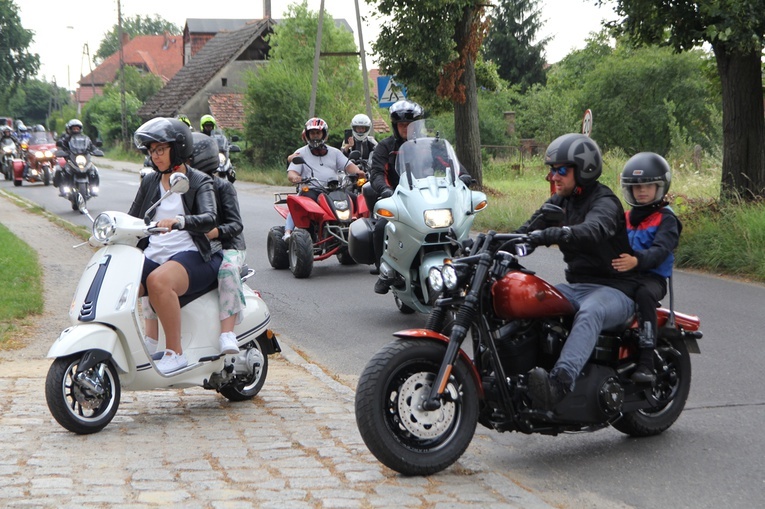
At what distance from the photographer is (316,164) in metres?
14.4

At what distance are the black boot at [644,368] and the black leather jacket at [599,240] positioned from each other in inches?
13.0

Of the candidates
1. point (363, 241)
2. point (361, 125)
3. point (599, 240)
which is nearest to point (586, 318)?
point (599, 240)

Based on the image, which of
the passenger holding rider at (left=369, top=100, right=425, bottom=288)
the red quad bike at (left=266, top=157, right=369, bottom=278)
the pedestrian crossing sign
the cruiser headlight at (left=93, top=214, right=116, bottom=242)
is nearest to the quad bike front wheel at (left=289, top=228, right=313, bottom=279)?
the red quad bike at (left=266, top=157, right=369, bottom=278)

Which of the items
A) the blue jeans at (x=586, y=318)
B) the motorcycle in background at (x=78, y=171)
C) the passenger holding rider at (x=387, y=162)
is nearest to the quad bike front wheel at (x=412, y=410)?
the blue jeans at (x=586, y=318)

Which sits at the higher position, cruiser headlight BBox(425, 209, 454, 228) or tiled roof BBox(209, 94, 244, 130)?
tiled roof BBox(209, 94, 244, 130)

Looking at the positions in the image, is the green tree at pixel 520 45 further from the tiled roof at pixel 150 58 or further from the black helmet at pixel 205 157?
the tiled roof at pixel 150 58

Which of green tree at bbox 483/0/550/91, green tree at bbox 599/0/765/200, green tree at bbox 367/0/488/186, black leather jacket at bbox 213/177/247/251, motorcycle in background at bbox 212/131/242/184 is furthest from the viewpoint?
green tree at bbox 483/0/550/91

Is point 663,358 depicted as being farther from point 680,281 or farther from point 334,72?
point 334,72

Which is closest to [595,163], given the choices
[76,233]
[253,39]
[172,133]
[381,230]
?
[172,133]

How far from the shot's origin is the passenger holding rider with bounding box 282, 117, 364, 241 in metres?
14.1

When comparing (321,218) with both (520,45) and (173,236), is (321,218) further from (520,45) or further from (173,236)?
(520,45)

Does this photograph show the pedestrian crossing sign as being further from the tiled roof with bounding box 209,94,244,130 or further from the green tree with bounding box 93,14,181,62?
the green tree with bounding box 93,14,181,62

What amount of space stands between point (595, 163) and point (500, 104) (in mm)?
49303

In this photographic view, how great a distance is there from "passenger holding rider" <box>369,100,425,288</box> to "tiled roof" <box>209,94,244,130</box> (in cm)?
4816
